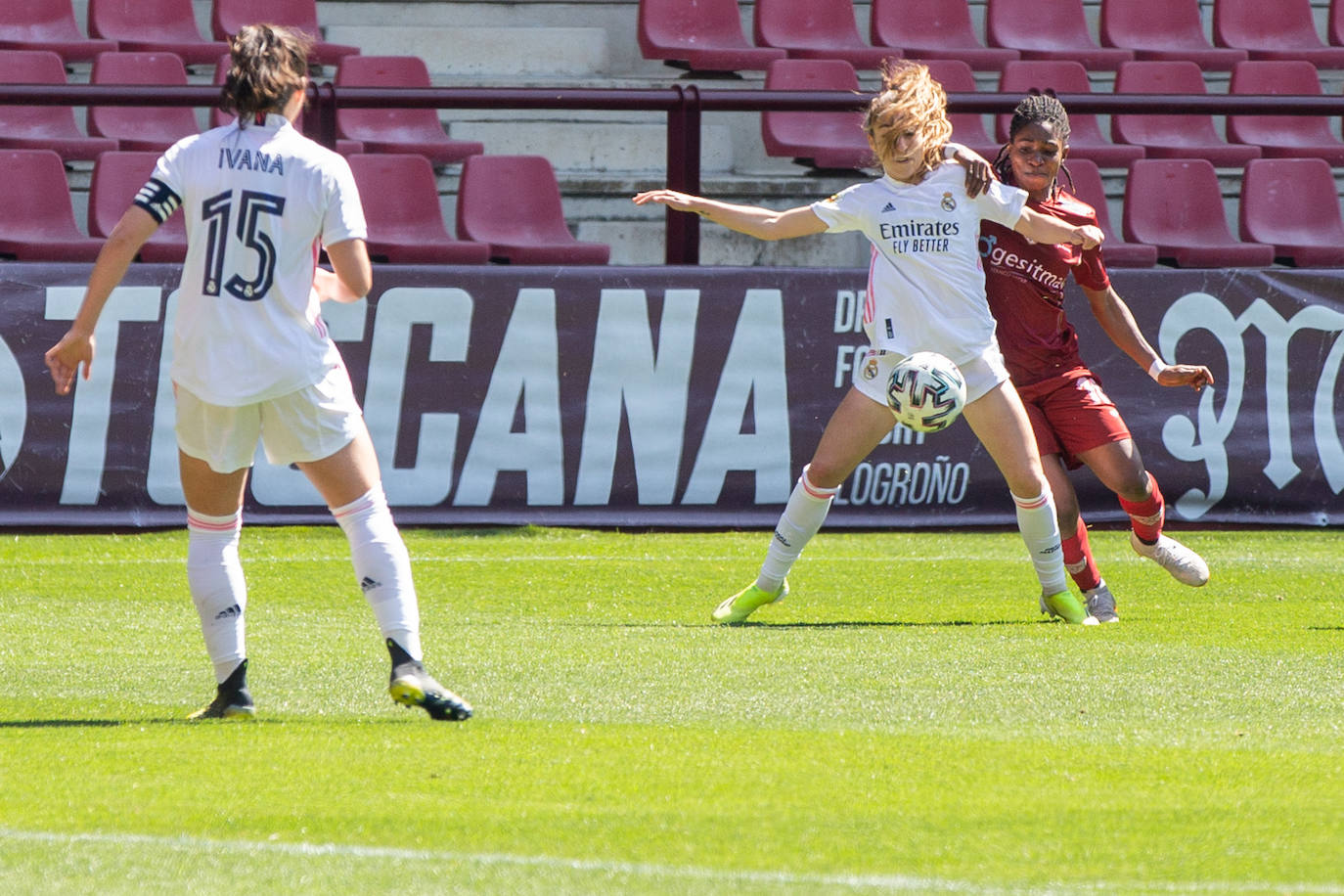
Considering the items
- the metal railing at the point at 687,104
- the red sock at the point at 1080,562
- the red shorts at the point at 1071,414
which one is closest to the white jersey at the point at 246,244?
the red shorts at the point at 1071,414

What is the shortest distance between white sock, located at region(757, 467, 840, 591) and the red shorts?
1006 mm

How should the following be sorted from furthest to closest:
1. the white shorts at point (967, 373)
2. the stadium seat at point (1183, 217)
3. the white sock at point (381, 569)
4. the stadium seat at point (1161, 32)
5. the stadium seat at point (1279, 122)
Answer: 1. the stadium seat at point (1161, 32)
2. the stadium seat at point (1279, 122)
3. the stadium seat at point (1183, 217)
4. the white shorts at point (967, 373)
5. the white sock at point (381, 569)

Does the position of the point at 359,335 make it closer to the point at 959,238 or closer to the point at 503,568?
the point at 503,568

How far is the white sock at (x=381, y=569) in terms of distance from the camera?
5.11 meters

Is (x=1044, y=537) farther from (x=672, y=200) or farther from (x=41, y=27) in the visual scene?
(x=41, y=27)

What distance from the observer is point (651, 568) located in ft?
30.9

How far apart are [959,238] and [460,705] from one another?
113 inches

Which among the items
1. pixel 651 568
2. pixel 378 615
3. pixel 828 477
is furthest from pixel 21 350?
pixel 378 615

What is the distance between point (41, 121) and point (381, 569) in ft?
29.8

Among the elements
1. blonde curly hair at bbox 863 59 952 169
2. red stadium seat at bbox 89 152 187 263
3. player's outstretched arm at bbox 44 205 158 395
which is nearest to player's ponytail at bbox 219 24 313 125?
player's outstretched arm at bbox 44 205 158 395

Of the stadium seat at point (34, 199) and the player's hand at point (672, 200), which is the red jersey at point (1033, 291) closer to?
the player's hand at point (672, 200)

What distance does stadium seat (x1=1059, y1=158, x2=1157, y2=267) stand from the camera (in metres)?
12.3

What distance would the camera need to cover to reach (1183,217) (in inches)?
518

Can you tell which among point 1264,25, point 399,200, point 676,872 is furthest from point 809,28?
point 676,872
